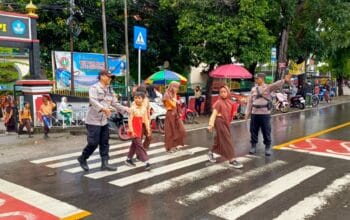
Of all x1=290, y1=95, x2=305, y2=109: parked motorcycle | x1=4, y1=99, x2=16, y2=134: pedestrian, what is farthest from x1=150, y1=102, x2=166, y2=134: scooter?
x1=290, y1=95, x2=305, y2=109: parked motorcycle

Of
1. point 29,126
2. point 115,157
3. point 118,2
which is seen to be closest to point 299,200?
point 115,157

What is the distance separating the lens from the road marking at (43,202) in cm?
486

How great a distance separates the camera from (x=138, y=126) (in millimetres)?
7184

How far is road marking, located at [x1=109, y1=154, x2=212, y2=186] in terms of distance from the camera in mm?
6309

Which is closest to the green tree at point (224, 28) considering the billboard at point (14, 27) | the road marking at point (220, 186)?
the billboard at point (14, 27)

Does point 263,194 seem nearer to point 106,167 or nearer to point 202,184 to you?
point 202,184

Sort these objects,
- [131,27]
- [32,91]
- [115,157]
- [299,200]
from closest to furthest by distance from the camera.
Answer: [299,200]
[115,157]
[32,91]
[131,27]

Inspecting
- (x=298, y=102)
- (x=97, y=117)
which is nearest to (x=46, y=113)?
(x=97, y=117)

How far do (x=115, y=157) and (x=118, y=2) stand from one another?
39.1 feet

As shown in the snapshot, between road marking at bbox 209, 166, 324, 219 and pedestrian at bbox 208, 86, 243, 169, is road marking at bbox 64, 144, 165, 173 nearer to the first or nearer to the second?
pedestrian at bbox 208, 86, 243, 169

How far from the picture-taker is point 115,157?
27.4ft

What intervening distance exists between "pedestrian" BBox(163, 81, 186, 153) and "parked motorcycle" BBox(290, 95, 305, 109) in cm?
1332

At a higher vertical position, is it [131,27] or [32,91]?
[131,27]

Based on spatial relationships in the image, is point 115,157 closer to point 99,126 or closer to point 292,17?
point 99,126
